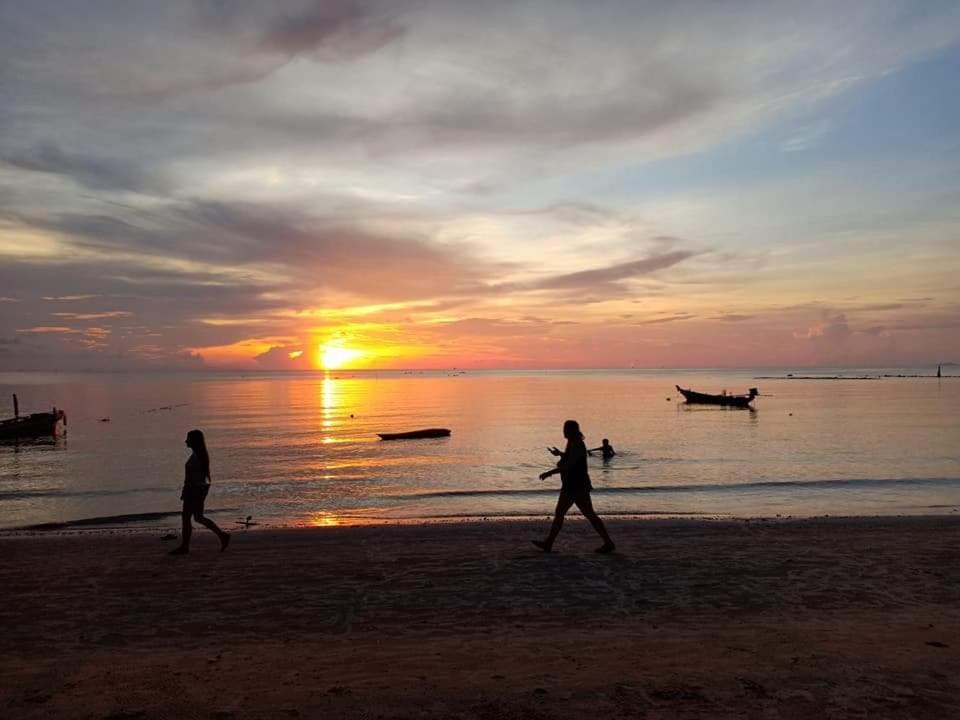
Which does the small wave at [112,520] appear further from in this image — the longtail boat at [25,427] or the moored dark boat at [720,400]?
the moored dark boat at [720,400]

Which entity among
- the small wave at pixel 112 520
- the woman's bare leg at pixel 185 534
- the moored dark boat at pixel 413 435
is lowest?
the small wave at pixel 112 520

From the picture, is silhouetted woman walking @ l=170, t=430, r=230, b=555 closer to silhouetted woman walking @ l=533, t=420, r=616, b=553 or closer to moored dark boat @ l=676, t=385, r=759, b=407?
silhouetted woman walking @ l=533, t=420, r=616, b=553

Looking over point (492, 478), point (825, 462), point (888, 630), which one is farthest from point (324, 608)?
point (825, 462)

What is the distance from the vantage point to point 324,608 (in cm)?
920

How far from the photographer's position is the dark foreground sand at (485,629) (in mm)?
6258

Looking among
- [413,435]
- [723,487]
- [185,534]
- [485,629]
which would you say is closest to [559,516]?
[485,629]

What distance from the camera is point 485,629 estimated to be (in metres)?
8.30

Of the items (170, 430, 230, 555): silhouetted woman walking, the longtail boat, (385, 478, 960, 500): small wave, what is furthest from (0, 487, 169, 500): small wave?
the longtail boat

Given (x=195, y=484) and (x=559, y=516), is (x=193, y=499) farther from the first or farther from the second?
(x=559, y=516)

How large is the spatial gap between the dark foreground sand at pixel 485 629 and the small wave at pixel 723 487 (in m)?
11.7

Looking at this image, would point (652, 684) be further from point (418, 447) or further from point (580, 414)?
point (580, 414)

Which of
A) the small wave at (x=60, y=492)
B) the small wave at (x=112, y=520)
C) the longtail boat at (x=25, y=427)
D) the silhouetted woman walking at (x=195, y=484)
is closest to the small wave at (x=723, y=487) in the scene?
the small wave at (x=112, y=520)

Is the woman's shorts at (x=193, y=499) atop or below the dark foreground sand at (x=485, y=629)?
atop

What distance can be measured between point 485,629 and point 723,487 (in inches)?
801
